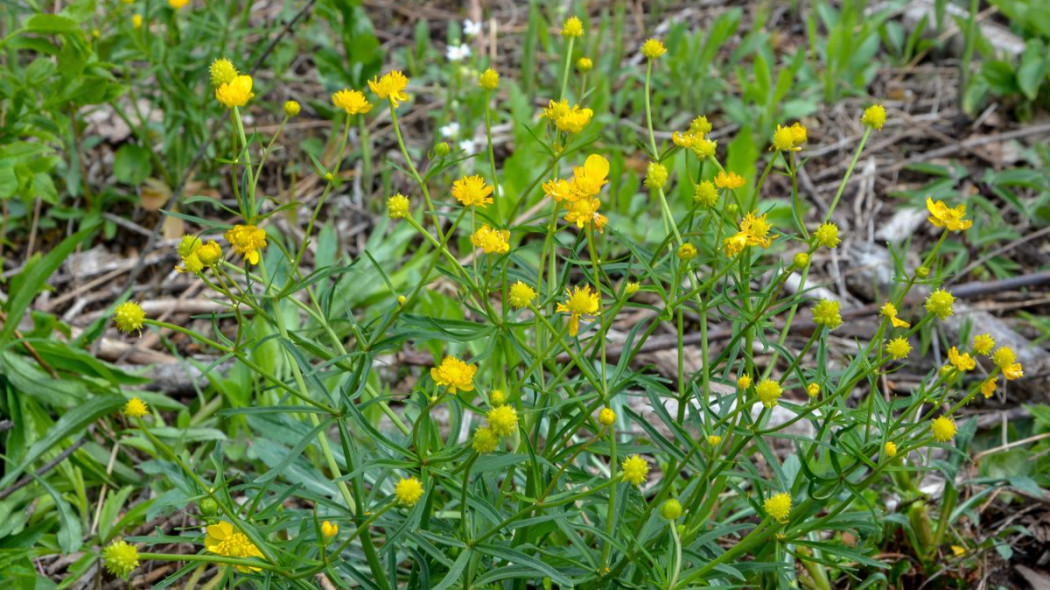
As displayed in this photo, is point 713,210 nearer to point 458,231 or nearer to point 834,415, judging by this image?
point 834,415

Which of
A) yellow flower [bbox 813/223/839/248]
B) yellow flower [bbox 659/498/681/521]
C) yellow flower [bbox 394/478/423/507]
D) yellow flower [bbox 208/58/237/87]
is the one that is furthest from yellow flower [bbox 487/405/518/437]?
yellow flower [bbox 208/58/237/87]

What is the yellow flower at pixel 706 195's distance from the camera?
129cm

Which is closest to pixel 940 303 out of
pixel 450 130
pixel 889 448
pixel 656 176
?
pixel 889 448

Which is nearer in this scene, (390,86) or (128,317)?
(128,317)

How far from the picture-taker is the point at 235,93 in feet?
4.20

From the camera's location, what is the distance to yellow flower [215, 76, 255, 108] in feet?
4.16

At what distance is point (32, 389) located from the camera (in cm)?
210

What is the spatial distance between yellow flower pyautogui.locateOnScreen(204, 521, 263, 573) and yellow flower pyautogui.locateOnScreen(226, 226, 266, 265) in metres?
0.35

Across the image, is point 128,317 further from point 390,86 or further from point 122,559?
point 390,86

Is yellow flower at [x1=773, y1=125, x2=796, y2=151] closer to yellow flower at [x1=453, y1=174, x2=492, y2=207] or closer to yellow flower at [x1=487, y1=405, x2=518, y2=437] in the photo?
yellow flower at [x1=453, y1=174, x2=492, y2=207]

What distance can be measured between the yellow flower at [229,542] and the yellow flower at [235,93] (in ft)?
1.79

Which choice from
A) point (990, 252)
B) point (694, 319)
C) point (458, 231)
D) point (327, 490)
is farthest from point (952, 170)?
point (327, 490)

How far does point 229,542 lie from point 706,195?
77 centimetres

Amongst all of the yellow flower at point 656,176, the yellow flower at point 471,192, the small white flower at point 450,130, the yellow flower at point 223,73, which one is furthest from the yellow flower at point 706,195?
the small white flower at point 450,130
